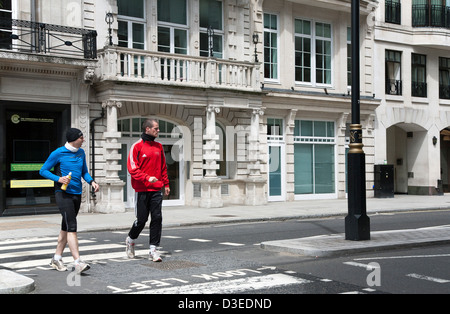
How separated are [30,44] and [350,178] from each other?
12.0 meters

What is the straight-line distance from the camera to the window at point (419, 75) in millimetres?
31016

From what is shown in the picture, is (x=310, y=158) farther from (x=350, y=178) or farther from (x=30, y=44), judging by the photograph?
(x=350, y=178)

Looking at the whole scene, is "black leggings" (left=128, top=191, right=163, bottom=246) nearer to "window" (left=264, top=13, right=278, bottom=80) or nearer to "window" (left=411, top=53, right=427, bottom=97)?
"window" (left=264, top=13, right=278, bottom=80)

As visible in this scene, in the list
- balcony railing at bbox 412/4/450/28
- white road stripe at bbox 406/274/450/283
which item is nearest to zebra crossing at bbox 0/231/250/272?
white road stripe at bbox 406/274/450/283

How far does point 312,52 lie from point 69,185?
799 inches

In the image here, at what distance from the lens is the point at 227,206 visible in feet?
75.9

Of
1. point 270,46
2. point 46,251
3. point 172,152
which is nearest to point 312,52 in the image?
point 270,46

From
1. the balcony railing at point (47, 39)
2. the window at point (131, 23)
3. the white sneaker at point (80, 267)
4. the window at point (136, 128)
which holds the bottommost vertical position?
the white sneaker at point (80, 267)

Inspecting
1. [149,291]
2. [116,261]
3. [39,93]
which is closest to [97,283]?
[149,291]

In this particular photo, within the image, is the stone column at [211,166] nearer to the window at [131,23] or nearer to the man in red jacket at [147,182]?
the window at [131,23]

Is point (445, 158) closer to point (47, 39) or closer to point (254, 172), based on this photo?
point (254, 172)

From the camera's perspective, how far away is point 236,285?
24.4 ft

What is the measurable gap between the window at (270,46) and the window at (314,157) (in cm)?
253

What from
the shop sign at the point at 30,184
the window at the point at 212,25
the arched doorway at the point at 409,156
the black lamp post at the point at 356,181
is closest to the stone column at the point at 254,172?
the window at the point at 212,25
